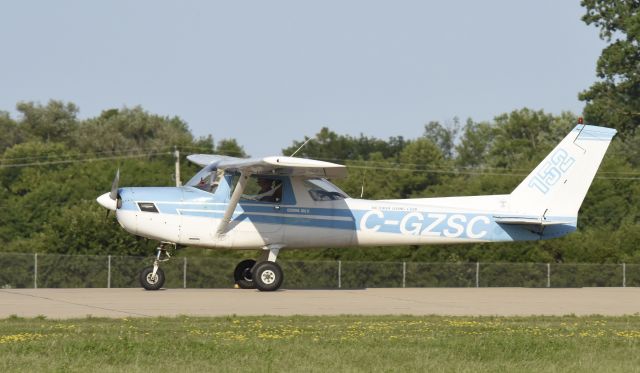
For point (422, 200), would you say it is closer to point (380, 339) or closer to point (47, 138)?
point (380, 339)

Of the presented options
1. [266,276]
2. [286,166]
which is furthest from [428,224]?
[286,166]

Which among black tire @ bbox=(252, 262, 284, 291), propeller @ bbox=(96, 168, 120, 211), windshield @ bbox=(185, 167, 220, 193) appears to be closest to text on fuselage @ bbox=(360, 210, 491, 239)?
black tire @ bbox=(252, 262, 284, 291)

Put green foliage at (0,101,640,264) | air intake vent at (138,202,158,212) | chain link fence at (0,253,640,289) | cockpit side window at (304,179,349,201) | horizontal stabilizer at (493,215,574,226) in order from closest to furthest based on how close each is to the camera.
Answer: air intake vent at (138,202,158,212) < cockpit side window at (304,179,349,201) < horizontal stabilizer at (493,215,574,226) < chain link fence at (0,253,640,289) < green foliage at (0,101,640,264)

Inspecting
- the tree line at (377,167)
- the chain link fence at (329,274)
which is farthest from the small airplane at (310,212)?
the tree line at (377,167)

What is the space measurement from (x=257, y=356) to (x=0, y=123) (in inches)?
3477

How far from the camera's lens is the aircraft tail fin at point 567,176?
2122 cm

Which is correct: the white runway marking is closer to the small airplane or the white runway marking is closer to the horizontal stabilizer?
the small airplane

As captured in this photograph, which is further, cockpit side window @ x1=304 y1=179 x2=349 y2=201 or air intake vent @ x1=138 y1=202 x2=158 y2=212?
cockpit side window @ x1=304 y1=179 x2=349 y2=201

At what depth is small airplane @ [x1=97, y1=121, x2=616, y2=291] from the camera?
66.8 ft

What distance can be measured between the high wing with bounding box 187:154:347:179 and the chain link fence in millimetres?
8380

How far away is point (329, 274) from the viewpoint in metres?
29.7

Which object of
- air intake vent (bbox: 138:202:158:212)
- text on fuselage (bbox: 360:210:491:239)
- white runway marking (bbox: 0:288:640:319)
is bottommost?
white runway marking (bbox: 0:288:640:319)

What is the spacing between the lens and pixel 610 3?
5397 centimetres

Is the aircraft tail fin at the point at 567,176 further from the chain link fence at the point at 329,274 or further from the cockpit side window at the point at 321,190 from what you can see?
the chain link fence at the point at 329,274
